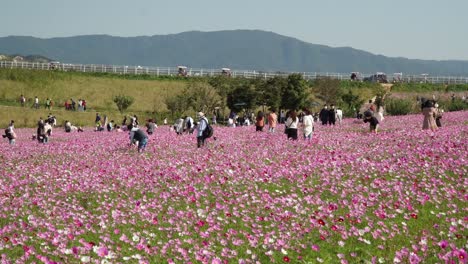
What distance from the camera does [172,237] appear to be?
9.05 meters

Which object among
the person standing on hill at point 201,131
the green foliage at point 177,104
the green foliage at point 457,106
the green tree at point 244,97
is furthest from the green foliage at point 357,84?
the person standing on hill at point 201,131

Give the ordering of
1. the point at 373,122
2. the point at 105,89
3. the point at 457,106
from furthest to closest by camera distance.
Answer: the point at 105,89 < the point at 457,106 < the point at 373,122

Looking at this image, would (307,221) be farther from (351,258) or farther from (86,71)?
(86,71)

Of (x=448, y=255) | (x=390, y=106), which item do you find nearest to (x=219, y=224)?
(x=448, y=255)

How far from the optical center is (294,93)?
6225cm

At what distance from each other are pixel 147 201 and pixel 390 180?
5422 millimetres

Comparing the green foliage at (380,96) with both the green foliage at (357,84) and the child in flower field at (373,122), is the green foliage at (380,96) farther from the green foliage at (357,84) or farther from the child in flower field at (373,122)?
the child in flower field at (373,122)

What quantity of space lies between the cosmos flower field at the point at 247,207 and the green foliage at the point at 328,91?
51363mm

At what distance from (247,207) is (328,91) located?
6137 centimetres

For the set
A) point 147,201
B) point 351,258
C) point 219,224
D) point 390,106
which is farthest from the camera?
point 390,106

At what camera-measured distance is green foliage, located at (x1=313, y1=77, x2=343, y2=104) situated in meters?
70.3

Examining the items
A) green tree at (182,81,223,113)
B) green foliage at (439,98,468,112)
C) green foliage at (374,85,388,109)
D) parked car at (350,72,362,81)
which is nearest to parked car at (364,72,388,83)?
parked car at (350,72,362,81)

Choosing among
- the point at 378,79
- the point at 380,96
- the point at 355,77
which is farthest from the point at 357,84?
the point at 380,96

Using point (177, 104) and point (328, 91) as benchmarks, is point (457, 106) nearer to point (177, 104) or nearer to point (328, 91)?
point (328, 91)
